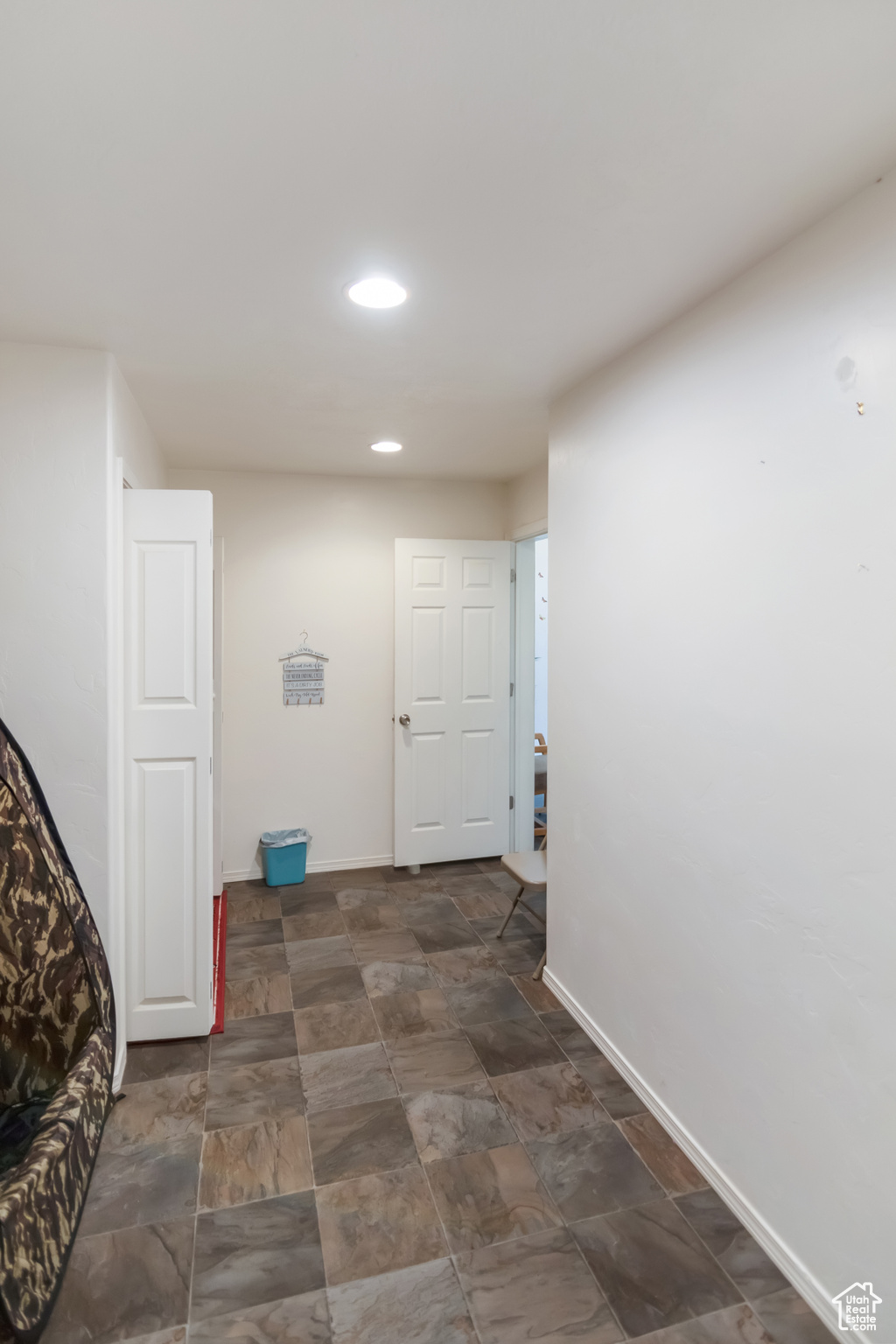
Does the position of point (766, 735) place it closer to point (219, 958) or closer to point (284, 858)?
point (219, 958)

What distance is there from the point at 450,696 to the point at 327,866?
1.30 metres

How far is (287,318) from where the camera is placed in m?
2.07

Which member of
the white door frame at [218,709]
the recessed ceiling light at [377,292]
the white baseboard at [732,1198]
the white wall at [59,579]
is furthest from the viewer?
the white door frame at [218,709]

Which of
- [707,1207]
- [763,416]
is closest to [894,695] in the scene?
[763,416]

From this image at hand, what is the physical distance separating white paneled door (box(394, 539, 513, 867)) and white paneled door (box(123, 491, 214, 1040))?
1807 mm

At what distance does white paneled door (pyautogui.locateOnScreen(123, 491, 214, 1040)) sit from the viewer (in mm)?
2512

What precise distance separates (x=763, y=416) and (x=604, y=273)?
0.55 metres

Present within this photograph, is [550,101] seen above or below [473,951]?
above

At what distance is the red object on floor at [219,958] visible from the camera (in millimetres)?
2730

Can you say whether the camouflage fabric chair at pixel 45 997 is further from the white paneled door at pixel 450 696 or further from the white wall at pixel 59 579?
the white paneled door at pixel 450 696

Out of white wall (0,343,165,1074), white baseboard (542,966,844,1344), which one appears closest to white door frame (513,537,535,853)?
white baseboard (542,966,844,1344)

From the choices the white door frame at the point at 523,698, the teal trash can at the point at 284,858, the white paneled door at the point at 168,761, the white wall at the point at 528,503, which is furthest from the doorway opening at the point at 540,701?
the white paneled door at the point at 168,761

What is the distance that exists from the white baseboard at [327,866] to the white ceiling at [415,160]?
2929 millimetres

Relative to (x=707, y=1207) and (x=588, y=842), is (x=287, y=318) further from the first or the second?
(x=707, y=1207)
